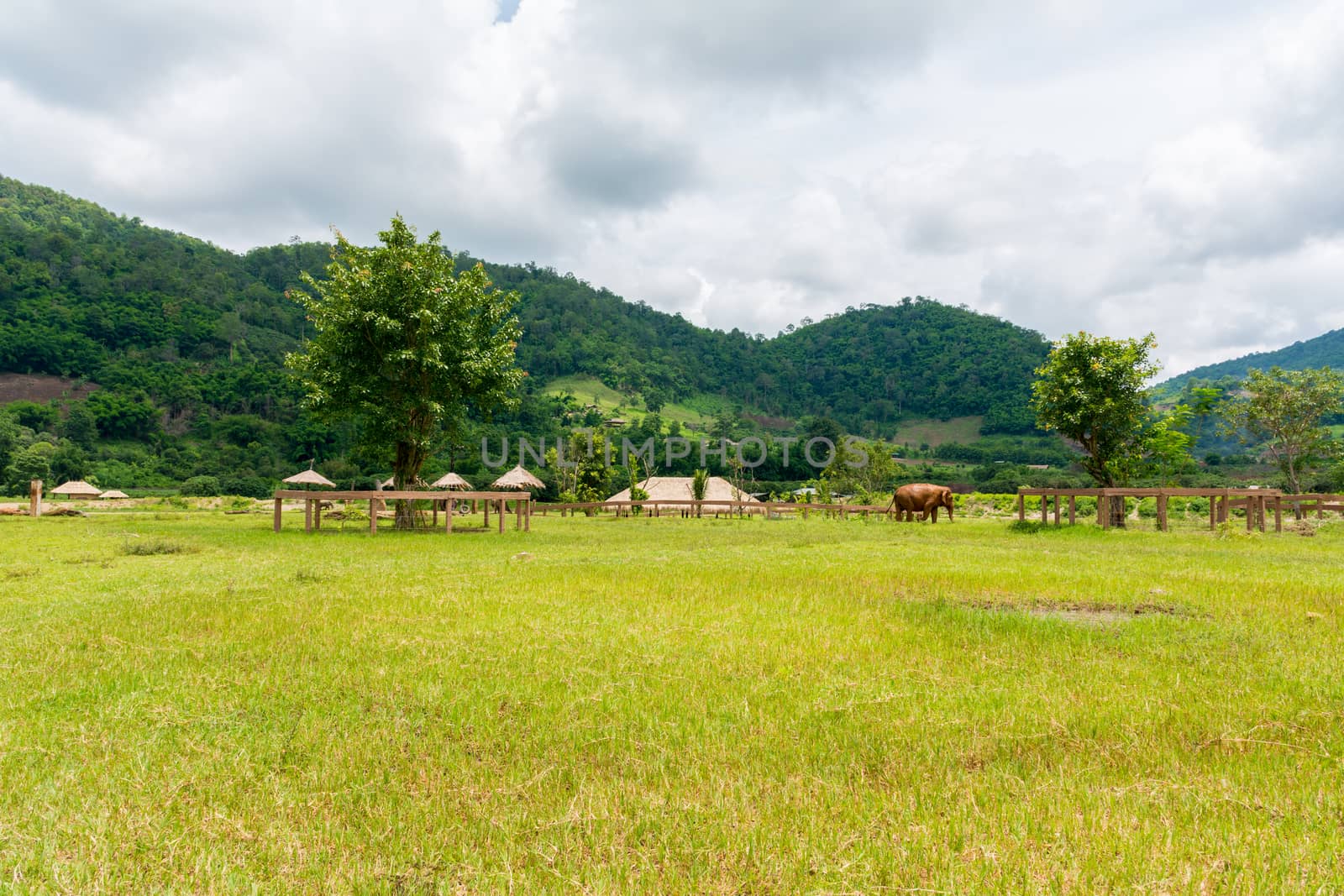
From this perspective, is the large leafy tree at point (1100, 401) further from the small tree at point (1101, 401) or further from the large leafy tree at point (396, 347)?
the large leafy tree at point (396, 347)

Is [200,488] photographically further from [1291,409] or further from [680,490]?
[1291,409]

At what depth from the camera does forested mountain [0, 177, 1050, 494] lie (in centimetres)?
9156

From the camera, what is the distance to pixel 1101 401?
79.0 ft

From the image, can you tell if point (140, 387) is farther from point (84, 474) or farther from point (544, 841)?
point (544, 841)

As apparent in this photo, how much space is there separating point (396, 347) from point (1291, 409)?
44.2 m

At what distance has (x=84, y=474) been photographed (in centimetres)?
6594

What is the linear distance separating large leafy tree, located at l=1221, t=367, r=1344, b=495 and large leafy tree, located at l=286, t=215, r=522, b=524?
125 feet

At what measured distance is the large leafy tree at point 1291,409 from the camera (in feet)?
115

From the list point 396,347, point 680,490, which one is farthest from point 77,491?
point 680,490

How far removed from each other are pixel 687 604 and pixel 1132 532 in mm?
18158

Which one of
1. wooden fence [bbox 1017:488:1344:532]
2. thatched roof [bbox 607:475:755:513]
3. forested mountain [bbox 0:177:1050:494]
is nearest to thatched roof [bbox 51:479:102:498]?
forested mountain [bbox 0:177:1050:494]

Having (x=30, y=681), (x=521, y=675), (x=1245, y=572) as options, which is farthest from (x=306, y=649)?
(x=1245, y=572)

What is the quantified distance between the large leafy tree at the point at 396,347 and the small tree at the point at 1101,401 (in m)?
21.0

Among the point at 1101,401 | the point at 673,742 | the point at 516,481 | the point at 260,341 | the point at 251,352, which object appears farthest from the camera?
the point at 260,341
